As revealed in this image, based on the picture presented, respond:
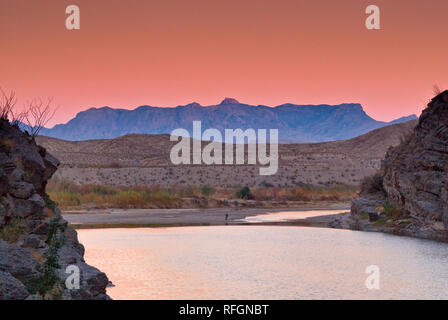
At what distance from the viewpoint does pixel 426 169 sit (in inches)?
1380

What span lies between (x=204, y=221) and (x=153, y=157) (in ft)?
267

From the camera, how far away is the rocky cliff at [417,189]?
109ft

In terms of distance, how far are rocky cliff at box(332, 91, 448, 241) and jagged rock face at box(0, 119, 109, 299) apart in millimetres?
20304

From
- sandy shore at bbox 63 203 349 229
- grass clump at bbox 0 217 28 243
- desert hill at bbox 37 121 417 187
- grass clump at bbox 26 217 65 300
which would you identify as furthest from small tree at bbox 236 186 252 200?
grass clump at bbox 26 217 65 300

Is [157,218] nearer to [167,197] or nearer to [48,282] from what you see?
[167,197]

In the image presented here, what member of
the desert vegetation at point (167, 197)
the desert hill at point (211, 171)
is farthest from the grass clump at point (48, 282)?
the desert hill at point (211, 171)

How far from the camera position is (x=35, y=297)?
13086mm

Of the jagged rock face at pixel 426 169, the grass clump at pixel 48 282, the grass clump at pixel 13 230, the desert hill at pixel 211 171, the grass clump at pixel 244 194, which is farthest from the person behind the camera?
the desert hill at pixel 211 171

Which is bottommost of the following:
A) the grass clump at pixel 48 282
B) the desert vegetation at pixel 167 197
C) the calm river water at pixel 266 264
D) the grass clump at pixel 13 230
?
the calm river water at pixel 266 264

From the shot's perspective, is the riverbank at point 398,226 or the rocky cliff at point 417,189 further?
the rocky cliff at point 417,189

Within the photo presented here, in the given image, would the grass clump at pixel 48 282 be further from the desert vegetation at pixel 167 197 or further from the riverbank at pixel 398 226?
the desert vegetation at pixel 167 197

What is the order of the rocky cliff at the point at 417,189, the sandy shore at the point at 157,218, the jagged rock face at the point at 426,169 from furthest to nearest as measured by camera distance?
the sandy shore at the point at 157,218 → the jagged rock face at the point at 426,169 → the rocky cliff at the point at 417,189

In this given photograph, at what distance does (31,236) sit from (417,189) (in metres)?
23.8
